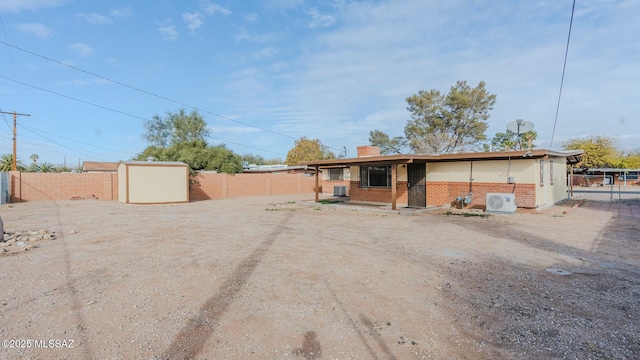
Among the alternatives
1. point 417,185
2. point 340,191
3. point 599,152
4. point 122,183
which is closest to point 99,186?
point 122,183

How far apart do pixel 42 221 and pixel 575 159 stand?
24619mm

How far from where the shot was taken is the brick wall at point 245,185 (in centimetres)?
2394

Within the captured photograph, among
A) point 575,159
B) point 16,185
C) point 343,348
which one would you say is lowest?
point 343,348

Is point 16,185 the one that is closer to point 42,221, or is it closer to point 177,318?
point 42,221

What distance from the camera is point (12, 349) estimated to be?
283cm

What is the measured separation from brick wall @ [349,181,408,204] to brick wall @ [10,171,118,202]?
15953mm

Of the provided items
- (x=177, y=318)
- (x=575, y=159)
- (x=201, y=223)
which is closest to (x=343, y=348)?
(x=177, y=318)

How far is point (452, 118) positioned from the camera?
33.9m

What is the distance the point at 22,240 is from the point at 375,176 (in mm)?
13520

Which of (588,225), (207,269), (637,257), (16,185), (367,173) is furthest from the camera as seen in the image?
(16,185)

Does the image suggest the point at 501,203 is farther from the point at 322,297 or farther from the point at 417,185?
the point at 322,297

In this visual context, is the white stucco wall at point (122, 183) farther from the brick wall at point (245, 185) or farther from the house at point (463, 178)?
the house at point (463, 178)

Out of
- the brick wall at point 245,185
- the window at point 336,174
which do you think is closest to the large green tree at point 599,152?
the window at point 336,174

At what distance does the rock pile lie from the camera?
667cm
